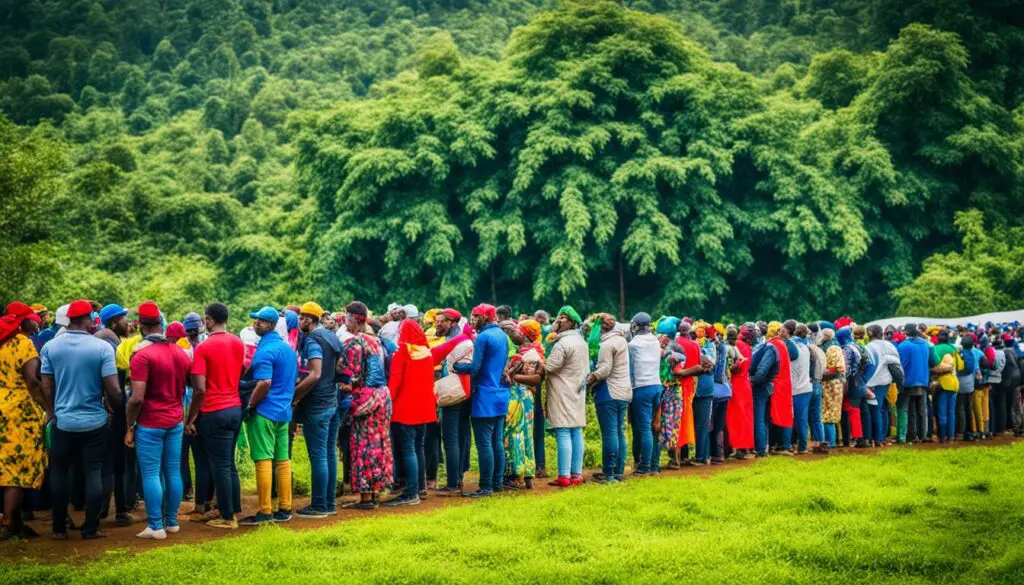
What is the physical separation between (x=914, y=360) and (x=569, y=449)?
715 centimetres

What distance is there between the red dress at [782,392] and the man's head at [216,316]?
785 cm

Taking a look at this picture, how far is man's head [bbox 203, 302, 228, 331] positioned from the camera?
8.16 meters

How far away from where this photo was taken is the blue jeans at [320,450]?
8836mm

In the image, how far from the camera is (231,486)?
8.62 m

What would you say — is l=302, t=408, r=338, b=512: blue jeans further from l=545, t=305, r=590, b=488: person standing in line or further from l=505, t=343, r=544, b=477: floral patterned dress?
l=545, t=305, r=590, b=488: person standing in line

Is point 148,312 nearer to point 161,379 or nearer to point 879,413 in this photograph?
point 161,379

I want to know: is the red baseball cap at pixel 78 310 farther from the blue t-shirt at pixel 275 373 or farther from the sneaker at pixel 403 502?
the sneaker at pixel 403 502

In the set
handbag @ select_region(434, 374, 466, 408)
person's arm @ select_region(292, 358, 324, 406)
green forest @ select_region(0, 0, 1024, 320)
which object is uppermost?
green forest @ select_region(0, 0, 1024, 320)

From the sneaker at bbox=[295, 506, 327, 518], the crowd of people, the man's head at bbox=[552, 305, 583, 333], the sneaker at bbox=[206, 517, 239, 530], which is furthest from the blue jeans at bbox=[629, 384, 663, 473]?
the sneaker at bbox=[206, 517, 239, 530]

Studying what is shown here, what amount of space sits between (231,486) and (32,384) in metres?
1.94

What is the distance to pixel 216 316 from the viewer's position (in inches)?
322

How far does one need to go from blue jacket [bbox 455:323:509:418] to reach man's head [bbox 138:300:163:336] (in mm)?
3082

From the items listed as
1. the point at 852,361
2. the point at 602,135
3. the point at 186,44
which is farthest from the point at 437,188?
the point at 186,44

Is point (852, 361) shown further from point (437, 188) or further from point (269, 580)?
point (437, 188)
